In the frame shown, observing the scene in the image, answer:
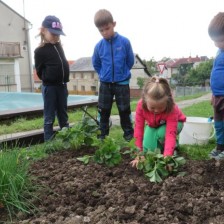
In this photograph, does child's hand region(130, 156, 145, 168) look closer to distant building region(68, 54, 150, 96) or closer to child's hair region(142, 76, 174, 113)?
child's hair region(142, 76, 174, 113)

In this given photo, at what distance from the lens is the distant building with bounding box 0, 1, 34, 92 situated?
27.9 m

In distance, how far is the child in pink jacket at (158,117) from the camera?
292 cm

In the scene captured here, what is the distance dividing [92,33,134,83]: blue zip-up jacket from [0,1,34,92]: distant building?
23749mm

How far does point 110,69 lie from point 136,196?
7.39ft

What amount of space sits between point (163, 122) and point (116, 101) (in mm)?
1230

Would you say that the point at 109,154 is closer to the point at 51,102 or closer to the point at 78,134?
the point at 78,134

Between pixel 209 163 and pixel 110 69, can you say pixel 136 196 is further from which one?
pixel 110 69

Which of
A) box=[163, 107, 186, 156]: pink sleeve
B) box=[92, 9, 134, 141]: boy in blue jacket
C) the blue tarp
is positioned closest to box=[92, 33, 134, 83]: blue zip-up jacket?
box=[92, 9, 134, 141]: boy in blue jacket

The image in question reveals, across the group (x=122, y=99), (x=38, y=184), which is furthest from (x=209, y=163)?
(x=122, y=99)

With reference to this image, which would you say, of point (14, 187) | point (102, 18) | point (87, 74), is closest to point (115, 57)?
point (102, 18)

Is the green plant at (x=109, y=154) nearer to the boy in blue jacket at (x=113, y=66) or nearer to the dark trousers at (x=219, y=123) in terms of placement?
the dark trousers at (x=219, y=123)

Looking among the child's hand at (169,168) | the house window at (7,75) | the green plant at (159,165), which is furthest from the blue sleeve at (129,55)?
the house window at (7,75)

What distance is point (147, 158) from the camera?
8.77 feet

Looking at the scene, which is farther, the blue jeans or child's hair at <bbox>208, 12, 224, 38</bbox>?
the blue jeans
